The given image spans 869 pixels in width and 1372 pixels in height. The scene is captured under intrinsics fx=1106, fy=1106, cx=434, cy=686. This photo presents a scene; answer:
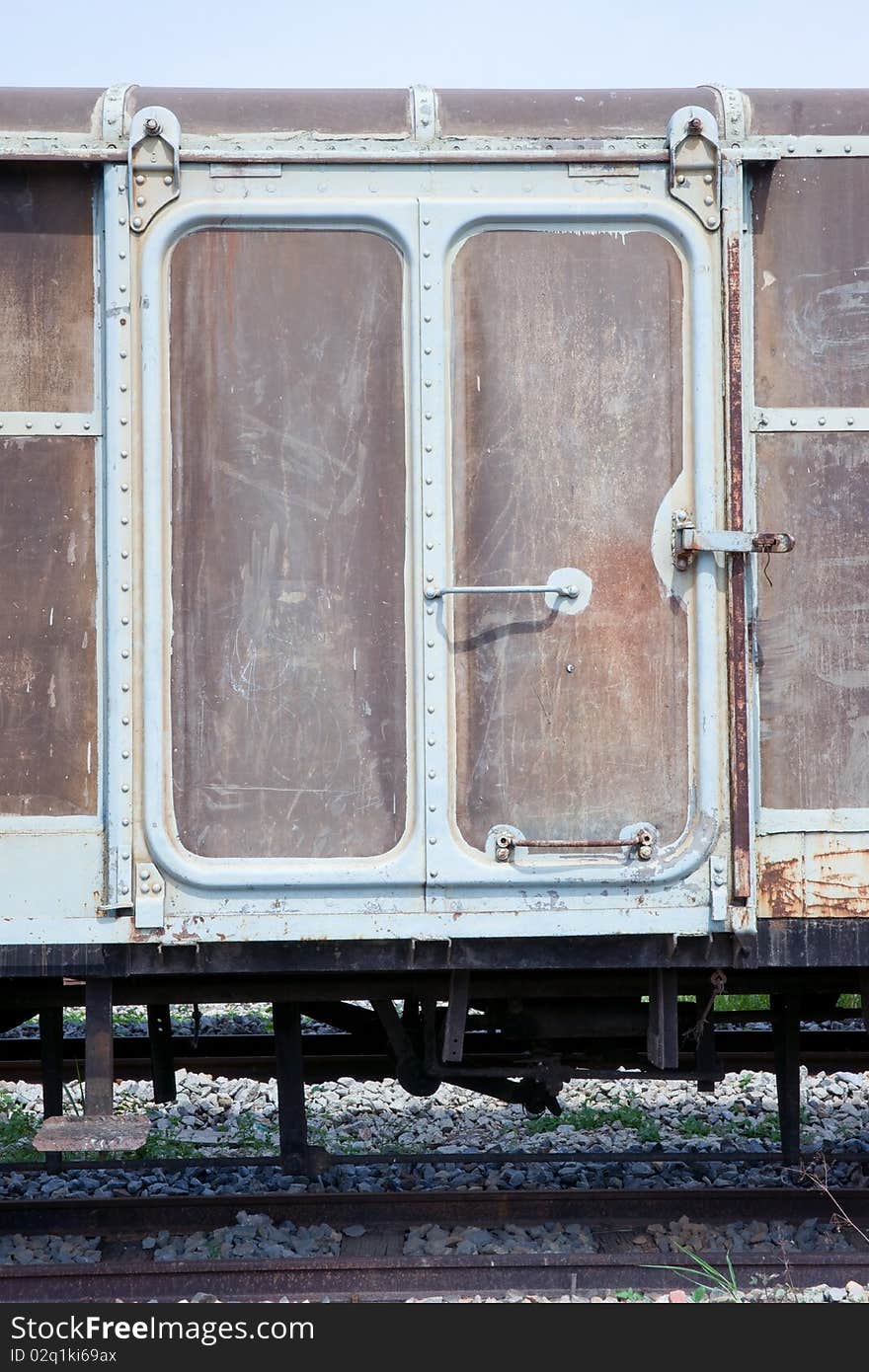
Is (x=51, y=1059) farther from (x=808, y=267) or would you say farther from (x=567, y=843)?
(x=808, y=267)

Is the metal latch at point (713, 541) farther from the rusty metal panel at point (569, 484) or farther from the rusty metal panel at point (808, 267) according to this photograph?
the rusty metal panel at point (808, 267)

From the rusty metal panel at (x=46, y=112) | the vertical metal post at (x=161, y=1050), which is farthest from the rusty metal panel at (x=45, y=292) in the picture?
the vertical metal post at (x=161, y=1050)

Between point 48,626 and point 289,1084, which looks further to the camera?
point 289,1084

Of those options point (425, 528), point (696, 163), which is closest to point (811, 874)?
point (425, 528)

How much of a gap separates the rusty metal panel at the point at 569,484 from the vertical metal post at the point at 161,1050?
1.65m

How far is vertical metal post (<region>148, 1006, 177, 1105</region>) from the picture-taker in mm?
3979

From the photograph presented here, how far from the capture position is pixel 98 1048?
3.46 m

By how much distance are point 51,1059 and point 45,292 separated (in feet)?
8.44

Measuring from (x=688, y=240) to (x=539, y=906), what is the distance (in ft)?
6.59

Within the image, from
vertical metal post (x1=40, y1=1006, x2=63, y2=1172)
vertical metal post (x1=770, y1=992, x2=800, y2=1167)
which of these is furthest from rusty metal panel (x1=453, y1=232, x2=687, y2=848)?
vertical metal post (x1=40, y1=1006, x2=63, y2=1172)

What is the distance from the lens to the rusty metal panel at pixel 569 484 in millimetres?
3260

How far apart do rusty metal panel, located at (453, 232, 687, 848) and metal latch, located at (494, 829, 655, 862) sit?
Answer: 0.06 metres

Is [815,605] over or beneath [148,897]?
over

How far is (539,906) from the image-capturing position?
3229 mm
